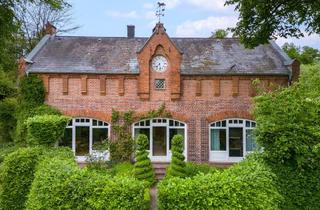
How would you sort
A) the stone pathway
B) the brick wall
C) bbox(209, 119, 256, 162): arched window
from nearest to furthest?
the stone pathway → the brick wall → bbox(209, 119, 256, 162): arched window

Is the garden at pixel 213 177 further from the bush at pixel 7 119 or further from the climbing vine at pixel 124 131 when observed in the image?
the bush at pixel 7 119

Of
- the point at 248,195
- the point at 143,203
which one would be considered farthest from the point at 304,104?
the point at 143,203

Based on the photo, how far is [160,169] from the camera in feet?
64.7

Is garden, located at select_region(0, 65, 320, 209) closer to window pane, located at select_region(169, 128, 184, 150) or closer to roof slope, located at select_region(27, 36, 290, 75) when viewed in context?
roof slope, located at select_region(27, 36, 290, 75)

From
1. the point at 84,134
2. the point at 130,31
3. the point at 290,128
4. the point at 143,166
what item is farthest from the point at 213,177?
the point at 130,31

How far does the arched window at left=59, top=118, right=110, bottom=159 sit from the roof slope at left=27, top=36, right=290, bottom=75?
108 inches

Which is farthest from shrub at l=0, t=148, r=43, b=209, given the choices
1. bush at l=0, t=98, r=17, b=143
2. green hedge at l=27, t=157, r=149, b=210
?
bush at l=0, t=98, r=17, b=143

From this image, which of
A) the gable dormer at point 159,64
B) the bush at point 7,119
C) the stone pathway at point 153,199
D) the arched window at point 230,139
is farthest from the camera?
the bush at point 7,119

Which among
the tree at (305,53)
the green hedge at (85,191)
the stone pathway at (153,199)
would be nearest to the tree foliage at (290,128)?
the green hedge at (85,191)

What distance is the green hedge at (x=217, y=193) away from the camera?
8070mm

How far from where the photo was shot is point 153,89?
824 inches

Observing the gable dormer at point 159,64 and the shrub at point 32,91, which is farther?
the gable dormer at point 159,64

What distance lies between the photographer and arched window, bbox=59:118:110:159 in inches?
819

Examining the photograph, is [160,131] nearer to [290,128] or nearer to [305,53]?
[290,128]
